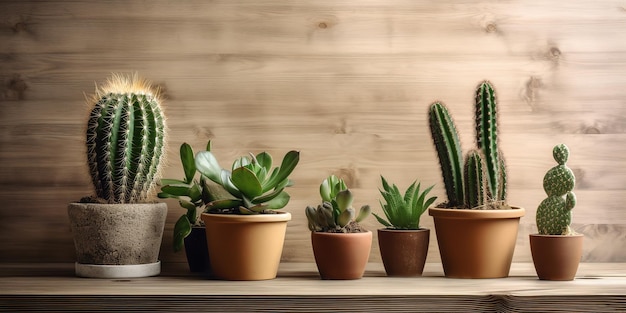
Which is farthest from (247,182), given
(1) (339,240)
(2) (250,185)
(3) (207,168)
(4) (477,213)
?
(4) (477,213)

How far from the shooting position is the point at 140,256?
56.3 inches

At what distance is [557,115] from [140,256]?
3.44ft

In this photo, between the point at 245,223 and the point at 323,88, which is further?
the point at 323,88

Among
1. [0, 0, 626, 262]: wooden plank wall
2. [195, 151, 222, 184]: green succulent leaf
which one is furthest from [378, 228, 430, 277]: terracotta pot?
[195, 151, 222, 184]: green succulent leaf

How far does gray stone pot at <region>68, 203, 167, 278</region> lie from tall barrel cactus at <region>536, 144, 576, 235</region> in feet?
2.68

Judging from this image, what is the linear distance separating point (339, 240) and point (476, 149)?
343mm

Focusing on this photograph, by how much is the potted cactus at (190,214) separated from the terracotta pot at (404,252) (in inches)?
15.7

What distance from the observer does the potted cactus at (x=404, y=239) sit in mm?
1443

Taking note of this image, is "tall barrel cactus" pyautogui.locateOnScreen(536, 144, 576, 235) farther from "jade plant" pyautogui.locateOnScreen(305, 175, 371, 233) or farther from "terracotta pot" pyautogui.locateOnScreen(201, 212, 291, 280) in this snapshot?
"terracotta pot" pyautogui.locateOnScreen(201, 212, 291, 280)

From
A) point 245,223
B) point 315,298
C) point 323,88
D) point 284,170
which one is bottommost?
point 315,298

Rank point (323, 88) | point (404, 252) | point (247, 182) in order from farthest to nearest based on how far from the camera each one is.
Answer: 1. point (323, 88)
2. point (404, 252)
3. point (247, 182)

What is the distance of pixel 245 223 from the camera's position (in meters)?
1.36

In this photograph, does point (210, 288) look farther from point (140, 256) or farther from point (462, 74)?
point (462, 74)

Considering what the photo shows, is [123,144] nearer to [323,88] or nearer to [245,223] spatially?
[245,223]
